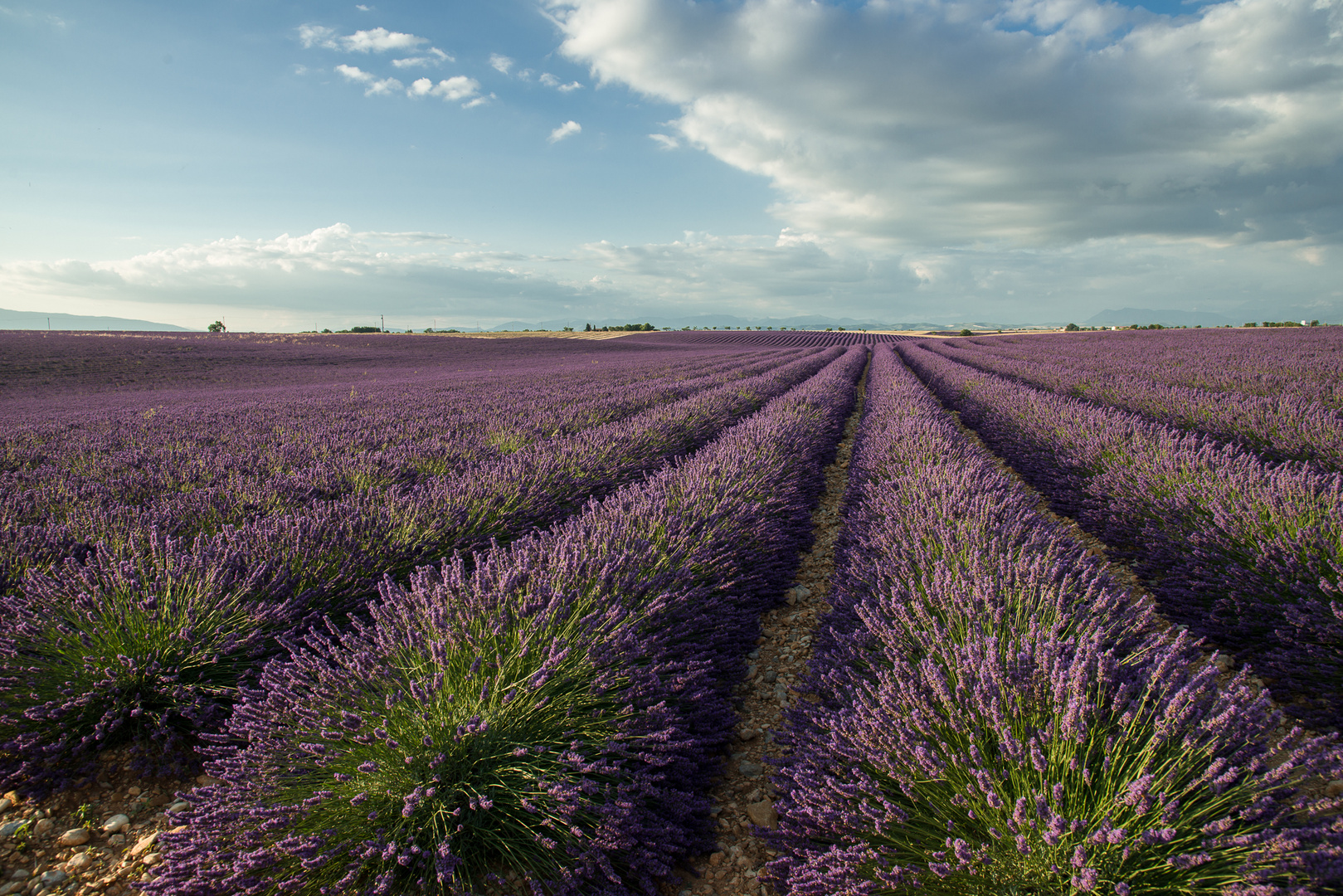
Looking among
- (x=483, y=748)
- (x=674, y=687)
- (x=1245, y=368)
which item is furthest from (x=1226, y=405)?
(x=483, y=748)

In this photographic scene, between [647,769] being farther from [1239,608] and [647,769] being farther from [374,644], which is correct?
[1239,608]

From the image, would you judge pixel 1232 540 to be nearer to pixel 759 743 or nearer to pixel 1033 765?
pixel 1033 765

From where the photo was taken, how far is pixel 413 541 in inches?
120

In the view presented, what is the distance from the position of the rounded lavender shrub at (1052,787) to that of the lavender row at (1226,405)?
4.80 meters

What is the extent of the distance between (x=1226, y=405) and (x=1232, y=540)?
456 centimetres

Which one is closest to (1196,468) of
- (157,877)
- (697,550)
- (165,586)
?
(697,550)

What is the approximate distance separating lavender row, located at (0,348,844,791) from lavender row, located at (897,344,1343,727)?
13.1 feet

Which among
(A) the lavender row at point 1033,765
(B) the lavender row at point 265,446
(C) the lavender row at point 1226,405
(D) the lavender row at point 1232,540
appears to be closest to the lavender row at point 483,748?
(A) the lavender row at point 1033,765

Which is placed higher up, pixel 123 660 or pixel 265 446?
pixel 265 446

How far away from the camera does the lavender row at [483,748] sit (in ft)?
4.71

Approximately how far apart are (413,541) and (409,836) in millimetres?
1870

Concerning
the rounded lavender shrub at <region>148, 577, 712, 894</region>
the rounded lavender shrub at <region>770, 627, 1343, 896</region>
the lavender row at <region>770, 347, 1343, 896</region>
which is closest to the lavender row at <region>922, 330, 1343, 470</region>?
the lavender row at <region>770, 347, 1343, 896</region>

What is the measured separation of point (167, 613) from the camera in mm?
2174

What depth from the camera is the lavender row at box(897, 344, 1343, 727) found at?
2.36 metres
